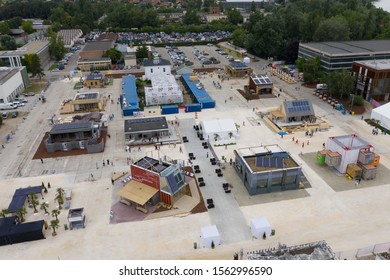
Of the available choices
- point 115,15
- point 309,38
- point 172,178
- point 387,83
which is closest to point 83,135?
point 172,178

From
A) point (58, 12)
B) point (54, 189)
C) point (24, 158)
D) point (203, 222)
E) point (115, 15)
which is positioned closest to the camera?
point (203, 222)

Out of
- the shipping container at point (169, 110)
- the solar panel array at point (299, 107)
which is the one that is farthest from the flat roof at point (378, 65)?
the shipping container at point (169, 110)

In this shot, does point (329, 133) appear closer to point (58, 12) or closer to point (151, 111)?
point (151, 111)

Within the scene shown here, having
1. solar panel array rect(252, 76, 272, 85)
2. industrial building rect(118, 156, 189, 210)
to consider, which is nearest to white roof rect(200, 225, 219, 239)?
industrial building rect(118, 156, 189, 210)

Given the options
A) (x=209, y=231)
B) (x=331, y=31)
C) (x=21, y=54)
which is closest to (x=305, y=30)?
(x=331, y=31)

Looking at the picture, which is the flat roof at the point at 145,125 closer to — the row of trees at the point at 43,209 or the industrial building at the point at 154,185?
the industrial building at the point at 154,185

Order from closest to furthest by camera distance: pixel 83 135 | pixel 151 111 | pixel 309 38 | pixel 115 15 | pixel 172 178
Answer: pixel 172 178 → pixel 83 135 → pixel 151 111 → pixel 309 38 → pixel 115 15

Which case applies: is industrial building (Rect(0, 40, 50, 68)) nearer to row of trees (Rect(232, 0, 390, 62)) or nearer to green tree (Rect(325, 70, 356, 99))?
row of trees (Rect(232, 0, 390, 62))
